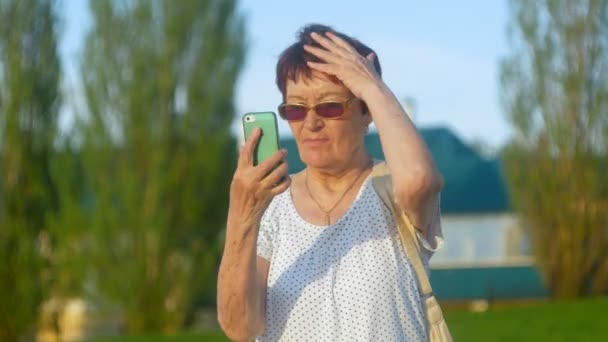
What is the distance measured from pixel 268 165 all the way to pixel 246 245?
0.22 metres

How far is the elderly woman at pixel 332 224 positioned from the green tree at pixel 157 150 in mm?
19788

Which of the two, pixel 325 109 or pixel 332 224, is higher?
pixel 325 109

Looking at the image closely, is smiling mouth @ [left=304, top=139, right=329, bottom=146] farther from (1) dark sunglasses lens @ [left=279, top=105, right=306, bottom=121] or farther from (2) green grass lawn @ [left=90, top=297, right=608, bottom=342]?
(2) green grass lawn @ [left=90, top=297, right=608, bottom=342]

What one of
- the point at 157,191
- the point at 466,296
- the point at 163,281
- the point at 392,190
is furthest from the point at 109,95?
the point at 392,190

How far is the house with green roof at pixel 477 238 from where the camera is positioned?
30922mm

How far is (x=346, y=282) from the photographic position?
127 inches

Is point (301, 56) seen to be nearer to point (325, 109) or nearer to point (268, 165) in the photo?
point (325, 109)

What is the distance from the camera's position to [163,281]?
23094 mm

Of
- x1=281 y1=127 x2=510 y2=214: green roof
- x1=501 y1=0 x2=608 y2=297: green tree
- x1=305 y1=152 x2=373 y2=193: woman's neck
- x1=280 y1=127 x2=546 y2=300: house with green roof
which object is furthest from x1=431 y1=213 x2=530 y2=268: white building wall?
x1=305 y1=152 x2=373 y2=193: woman's neck

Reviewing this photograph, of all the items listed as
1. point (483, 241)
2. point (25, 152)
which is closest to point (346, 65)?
point (25, 152)

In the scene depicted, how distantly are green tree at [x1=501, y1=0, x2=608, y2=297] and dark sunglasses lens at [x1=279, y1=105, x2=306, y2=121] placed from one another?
842 inches

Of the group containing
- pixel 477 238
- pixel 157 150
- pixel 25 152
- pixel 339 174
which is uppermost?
Answer: pixel 339 174

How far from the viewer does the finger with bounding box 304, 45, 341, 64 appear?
10.6 ft

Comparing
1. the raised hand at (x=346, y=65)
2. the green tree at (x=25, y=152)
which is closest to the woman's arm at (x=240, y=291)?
the raised hand at (x=346, y=65)
